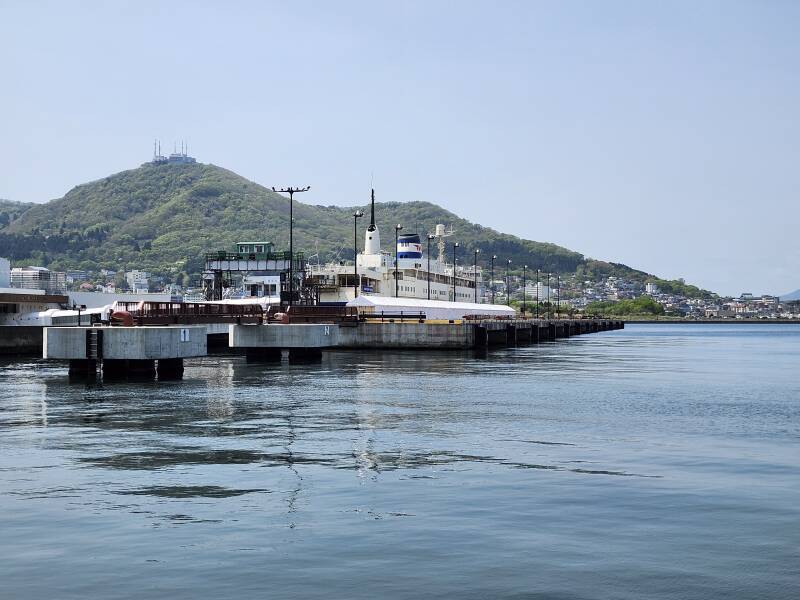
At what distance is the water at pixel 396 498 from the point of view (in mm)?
16391

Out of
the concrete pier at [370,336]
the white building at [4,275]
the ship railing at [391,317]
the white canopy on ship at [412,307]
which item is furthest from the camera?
the white building at [4,275]

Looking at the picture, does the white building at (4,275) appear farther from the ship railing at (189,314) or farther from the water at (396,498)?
the water at (396,498)

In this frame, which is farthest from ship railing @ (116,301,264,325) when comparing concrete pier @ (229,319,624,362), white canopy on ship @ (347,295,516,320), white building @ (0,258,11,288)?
white building @ (0,258,11,288)

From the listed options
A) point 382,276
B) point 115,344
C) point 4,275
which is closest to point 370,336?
point 115,344

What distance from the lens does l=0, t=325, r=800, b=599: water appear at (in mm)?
16391

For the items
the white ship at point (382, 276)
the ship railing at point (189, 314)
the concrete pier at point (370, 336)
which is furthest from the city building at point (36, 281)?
the ship railing at point (189, 314)

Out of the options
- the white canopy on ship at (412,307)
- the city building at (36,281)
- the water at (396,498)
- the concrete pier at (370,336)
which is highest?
the city building at (36,281)

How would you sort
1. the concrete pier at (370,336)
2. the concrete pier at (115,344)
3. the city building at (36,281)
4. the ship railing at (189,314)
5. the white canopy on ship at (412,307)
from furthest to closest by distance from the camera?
the city building at (36,281), the white canopy on ship at (412,307), the concrete pier at (370,336), the ship railing at (189,314), the concrete pier at (115,344)

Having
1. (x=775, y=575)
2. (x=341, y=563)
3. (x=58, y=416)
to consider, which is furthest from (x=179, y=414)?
(x=775, y=575)

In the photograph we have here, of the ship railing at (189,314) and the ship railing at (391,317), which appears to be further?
the ship railing at (391,317)

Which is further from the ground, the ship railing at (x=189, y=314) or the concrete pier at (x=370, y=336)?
the ship railing at (x=189, y=314)

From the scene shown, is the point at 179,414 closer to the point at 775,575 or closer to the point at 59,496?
the point at 59,496

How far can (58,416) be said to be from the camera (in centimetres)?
3991

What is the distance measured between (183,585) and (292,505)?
20.1ft
